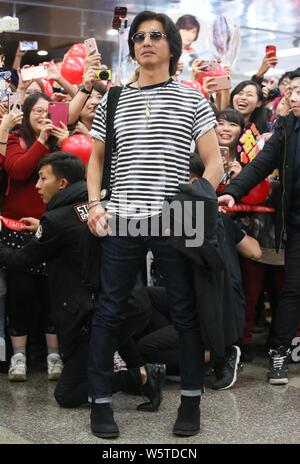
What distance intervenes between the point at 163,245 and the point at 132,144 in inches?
16.9

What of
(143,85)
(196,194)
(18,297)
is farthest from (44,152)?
(196,194)

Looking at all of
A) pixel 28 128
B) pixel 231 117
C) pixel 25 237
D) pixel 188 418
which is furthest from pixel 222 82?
pixel 188 418

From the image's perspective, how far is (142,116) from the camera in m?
2.83

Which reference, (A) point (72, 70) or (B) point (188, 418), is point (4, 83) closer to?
(A) point (72, 70)

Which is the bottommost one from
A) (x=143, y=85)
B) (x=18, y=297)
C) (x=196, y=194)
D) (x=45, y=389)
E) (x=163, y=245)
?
(x=45, y=389)

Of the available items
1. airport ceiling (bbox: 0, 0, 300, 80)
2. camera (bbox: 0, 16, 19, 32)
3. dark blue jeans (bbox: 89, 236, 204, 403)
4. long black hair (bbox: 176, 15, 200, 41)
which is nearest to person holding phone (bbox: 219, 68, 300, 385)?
dark blue jeans (bbox: 89, 236, 204, 403)

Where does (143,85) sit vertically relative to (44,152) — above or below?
above

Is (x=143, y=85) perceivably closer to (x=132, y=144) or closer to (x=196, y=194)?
(x=132, y=144)

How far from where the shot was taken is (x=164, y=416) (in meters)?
3.20

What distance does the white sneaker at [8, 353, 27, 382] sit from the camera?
12.2 feet

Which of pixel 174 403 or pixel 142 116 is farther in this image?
pixel 174 403

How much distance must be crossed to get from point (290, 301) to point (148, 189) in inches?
54.8

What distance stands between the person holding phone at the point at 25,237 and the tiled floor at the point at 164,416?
0.54 feet
